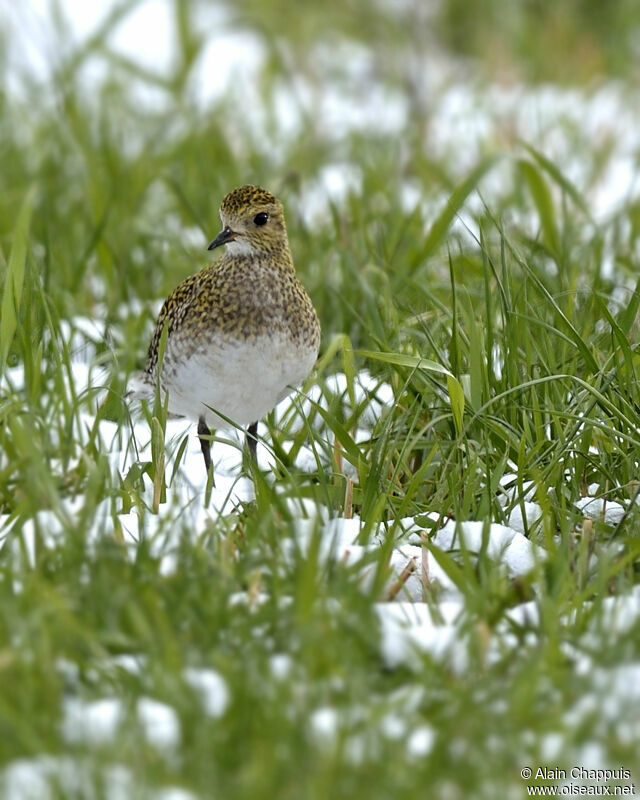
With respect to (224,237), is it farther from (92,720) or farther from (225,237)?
(92,720)

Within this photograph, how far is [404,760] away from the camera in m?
2.67

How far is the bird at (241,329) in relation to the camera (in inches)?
177

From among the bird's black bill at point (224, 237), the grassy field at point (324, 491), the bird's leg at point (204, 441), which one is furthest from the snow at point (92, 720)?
the bird's black bill at point (224, 237)

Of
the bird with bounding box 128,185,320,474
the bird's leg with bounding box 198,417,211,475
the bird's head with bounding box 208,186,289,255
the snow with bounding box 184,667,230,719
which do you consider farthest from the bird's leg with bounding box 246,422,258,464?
the snow with bounding box 184,667,230,719

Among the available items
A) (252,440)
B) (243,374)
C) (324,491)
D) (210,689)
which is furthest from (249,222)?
(210,689)

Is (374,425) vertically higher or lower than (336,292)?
lower

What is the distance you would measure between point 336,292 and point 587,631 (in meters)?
2.65

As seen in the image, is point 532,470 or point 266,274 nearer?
point 532,470

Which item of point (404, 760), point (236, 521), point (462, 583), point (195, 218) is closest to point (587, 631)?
A: point (462, 583)

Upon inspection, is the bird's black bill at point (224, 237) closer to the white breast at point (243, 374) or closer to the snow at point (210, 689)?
the white breast at point (243, 374)

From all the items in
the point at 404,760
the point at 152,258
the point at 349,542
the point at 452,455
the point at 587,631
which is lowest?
the point at 404,760

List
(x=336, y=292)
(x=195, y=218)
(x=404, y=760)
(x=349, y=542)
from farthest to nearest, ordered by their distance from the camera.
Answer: (x=195, y=218), (x=336, y=292), (x=349, y=542), (x=404, y=760)

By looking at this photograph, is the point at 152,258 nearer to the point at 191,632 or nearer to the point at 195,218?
the point at 195,218

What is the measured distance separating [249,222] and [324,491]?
46.8 inches
